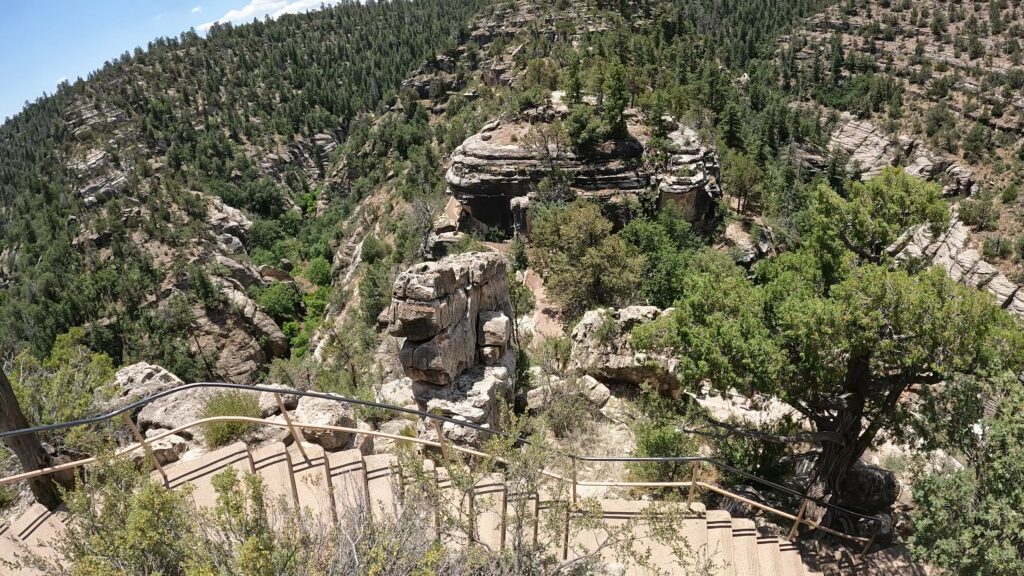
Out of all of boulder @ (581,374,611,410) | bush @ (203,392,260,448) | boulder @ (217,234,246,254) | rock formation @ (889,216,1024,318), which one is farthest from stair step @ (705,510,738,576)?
boulder @ (217,234,246,254)

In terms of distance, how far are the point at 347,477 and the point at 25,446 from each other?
4194 millimetres

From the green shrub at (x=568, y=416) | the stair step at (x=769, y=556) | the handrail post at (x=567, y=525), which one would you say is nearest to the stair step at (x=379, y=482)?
the handrail post at (x=567, y=525)

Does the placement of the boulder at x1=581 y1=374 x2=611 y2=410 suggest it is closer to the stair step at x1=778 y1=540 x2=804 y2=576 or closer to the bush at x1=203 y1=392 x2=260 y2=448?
the stair step at x1=778 y1=540 x2=804 y2=576

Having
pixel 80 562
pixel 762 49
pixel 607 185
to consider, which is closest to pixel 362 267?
pixel 607 185

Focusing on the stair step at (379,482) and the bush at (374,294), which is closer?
the stair step at (379,482)

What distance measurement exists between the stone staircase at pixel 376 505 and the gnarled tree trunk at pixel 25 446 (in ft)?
0.59

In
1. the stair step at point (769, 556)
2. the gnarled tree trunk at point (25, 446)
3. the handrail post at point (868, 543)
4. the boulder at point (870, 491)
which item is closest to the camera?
the gnarled tree trunk at point (25, 446)

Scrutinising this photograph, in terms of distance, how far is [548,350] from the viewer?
20375 mm

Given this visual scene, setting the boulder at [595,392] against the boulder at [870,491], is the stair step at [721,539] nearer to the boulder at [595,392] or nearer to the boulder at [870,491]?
the boulder at [870,491]

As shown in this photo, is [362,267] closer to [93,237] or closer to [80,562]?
[93,237]

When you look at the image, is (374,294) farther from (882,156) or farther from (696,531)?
(882,156)

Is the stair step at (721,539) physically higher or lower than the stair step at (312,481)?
lower

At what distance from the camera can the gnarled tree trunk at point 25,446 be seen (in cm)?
708

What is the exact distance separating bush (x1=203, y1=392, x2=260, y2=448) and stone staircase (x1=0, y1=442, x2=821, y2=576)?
2.22 metres
